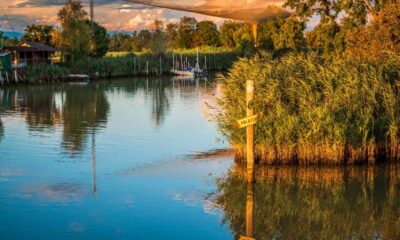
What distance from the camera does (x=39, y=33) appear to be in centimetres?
7050

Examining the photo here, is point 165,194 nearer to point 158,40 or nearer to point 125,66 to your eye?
point 125,66

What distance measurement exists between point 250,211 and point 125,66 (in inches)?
1775

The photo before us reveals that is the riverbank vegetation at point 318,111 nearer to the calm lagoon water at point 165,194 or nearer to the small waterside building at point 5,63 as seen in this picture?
the calm lagoon water at point 165,194

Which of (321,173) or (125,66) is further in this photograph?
(125,66)

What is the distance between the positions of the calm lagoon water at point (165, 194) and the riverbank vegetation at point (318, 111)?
0.44m

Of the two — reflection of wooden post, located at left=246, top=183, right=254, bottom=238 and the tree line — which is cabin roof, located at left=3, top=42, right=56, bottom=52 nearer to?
the tree line

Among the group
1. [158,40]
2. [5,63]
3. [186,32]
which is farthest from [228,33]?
[5,63]

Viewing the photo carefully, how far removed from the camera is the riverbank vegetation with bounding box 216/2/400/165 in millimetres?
12125

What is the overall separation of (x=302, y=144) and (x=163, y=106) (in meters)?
15.4

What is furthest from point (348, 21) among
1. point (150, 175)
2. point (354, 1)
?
point (150, 175)

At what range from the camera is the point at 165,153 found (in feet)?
48.1

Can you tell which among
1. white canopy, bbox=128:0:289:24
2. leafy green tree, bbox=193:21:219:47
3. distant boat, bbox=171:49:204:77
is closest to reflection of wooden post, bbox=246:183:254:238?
white canopy, bbox=128:0:289:24

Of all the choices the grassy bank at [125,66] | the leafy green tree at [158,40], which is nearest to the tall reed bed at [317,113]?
the grassy bank at [125,66]

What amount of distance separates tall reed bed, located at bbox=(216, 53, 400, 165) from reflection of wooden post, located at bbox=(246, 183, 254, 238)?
156 cm
